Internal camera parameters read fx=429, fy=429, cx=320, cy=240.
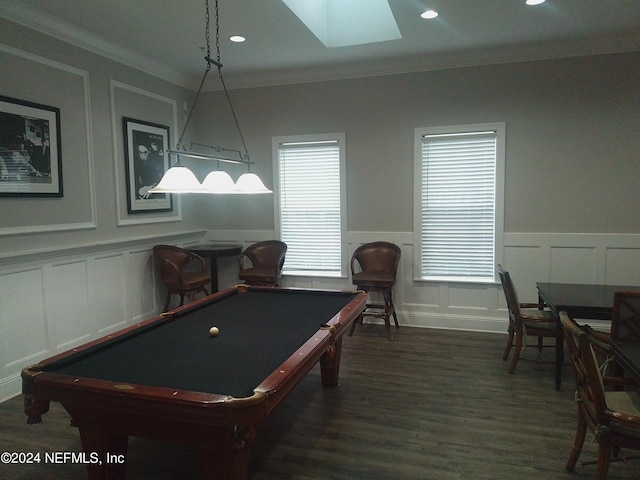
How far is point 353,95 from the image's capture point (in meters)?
5.16

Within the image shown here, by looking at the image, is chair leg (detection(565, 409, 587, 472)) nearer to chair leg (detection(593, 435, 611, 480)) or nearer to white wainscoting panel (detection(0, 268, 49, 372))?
chair leg (detection(593, 435, 611, 480))

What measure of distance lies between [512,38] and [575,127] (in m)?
1.15

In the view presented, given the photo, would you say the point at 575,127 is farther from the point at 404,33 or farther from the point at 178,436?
the point at 178,436

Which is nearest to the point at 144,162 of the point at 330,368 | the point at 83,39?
the point at 83,39

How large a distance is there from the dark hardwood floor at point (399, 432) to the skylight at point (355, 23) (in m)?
3.20

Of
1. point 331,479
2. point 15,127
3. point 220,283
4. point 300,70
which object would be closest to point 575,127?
point 300,70

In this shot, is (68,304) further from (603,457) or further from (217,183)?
(603,457)

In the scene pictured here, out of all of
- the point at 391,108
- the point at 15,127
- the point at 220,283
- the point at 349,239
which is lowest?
the point at 220,283

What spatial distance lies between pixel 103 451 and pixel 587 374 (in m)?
2.31

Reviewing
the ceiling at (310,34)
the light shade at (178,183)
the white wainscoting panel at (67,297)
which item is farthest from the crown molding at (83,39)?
the light shade at (178,183)

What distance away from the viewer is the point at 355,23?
4.39m

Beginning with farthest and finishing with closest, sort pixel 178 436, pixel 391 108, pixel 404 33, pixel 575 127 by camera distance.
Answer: pixel 391 108
pixel 575 127
pixel 404 33
pixel 178 436

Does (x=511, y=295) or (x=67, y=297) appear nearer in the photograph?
(x=511, y=295)

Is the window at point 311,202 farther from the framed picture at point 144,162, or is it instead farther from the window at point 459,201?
the framed picture at point 144,162
